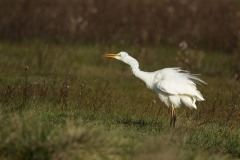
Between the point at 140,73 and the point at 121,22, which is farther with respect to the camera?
the point at 121,22

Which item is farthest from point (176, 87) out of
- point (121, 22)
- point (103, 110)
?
point (121, 22)

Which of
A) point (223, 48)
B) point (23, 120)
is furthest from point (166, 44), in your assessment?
point (23, 120)

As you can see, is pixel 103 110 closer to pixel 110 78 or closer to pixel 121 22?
pixel 110 78

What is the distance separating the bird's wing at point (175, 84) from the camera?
9.14 metres

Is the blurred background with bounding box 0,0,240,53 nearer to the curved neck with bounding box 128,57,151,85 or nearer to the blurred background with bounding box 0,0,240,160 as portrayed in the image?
the blurred background with bounding box 0,0,240,160

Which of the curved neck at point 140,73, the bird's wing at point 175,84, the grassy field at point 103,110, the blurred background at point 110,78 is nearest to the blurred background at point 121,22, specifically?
the blurred background at point 110,78

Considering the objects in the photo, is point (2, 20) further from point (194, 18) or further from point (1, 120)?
point (1, 120)

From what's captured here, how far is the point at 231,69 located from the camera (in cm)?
1598

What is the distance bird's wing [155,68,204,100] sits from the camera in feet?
30.0

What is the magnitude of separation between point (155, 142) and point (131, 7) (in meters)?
12.8

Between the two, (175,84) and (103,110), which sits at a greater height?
(175,84)

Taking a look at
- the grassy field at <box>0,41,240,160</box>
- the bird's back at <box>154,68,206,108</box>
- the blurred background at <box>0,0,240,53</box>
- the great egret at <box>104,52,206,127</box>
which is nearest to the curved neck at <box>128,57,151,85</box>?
the great egret at <box>104,52,206,127</box>

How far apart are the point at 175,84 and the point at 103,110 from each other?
4.86 feet

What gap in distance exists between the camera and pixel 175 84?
9.15 metres
